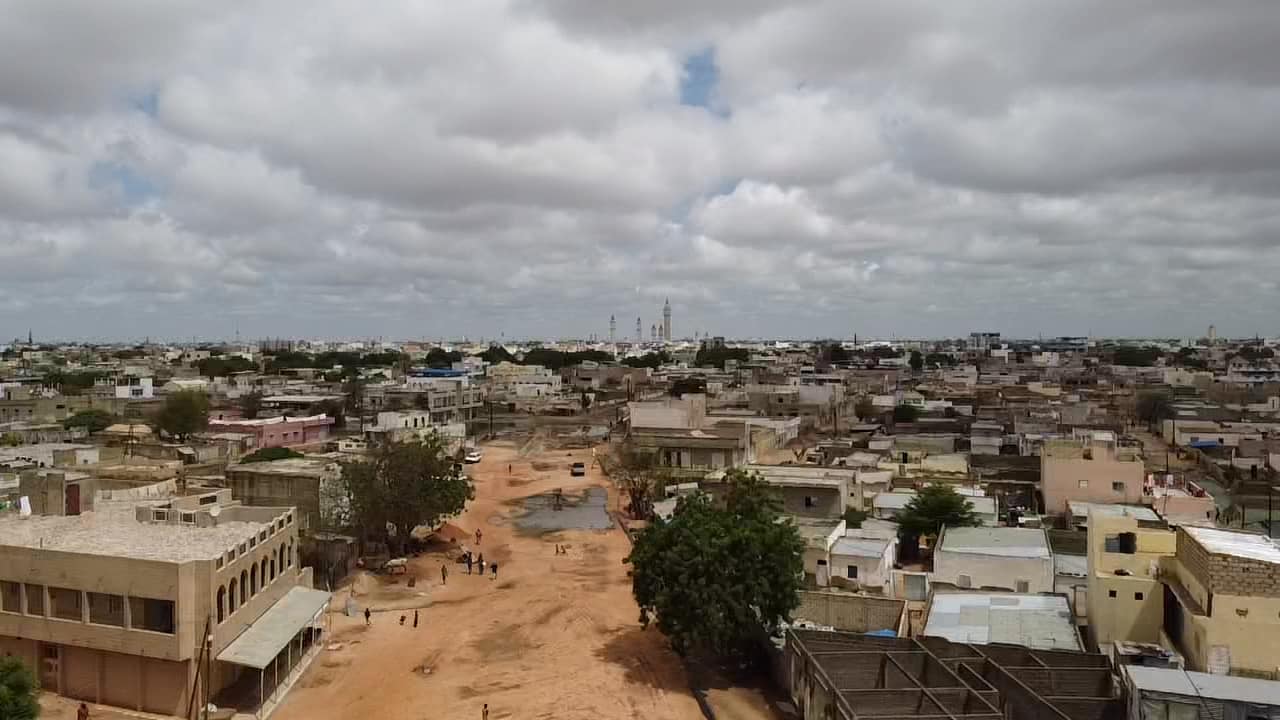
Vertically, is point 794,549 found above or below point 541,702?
above

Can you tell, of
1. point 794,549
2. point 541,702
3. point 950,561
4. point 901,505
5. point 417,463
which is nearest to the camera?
point 541,702

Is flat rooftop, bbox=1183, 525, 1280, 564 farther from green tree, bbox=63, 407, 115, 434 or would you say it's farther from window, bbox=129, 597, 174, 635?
green tree, bbox=63, 407, 115, 434

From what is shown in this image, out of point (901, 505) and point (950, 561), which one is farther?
point (901, 505)

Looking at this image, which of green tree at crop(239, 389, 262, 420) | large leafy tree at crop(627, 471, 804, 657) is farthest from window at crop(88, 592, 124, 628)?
green tree at crop(239, 389, 262, 420)

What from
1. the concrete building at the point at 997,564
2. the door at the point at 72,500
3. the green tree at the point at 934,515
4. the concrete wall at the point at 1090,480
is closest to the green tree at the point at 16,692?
the door at the point at 72,500

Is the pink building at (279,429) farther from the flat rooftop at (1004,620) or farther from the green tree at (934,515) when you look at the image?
the flat rooftop at (1004,620)

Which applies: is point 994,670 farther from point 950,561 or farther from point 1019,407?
point 1019,407

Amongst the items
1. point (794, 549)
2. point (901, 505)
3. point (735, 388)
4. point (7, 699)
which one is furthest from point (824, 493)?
point (735, 388)
